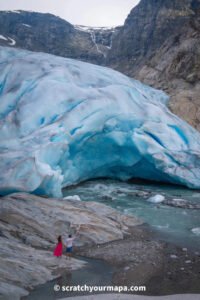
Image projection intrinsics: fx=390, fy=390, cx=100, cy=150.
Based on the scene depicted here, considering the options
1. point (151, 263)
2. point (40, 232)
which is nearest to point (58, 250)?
point (40, 232)

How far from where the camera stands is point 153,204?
1298 centimetres

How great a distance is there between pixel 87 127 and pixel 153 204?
374 cm

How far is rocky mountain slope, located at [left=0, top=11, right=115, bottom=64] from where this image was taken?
4969 centimetres

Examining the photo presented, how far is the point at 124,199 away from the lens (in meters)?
13.6

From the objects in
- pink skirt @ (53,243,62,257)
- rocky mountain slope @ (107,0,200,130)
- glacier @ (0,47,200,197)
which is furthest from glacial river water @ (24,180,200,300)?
rocky mountain slope @ (107,0,200,130)

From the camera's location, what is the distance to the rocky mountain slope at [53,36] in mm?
49688

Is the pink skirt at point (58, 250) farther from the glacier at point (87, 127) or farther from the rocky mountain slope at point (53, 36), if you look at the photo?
the rocky mountain slope at point (53, 36)

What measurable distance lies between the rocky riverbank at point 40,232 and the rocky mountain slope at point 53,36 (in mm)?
40572

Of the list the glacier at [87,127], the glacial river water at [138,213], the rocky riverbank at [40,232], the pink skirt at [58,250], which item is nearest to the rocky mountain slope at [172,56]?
the glacier at [87,127]

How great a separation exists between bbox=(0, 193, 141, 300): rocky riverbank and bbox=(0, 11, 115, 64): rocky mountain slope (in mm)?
40572

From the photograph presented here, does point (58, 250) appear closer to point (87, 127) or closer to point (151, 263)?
point (151, 263)

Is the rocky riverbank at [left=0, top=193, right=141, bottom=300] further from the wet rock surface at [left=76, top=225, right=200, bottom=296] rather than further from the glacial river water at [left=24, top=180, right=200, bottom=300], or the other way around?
the wet rock surface at [left=76, top=225, right=200, bottom=296]

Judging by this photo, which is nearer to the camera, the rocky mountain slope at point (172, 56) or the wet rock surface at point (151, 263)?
the wet rock surface at point (151, 263)

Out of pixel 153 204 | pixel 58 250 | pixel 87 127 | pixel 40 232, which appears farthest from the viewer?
pixel 87 127
